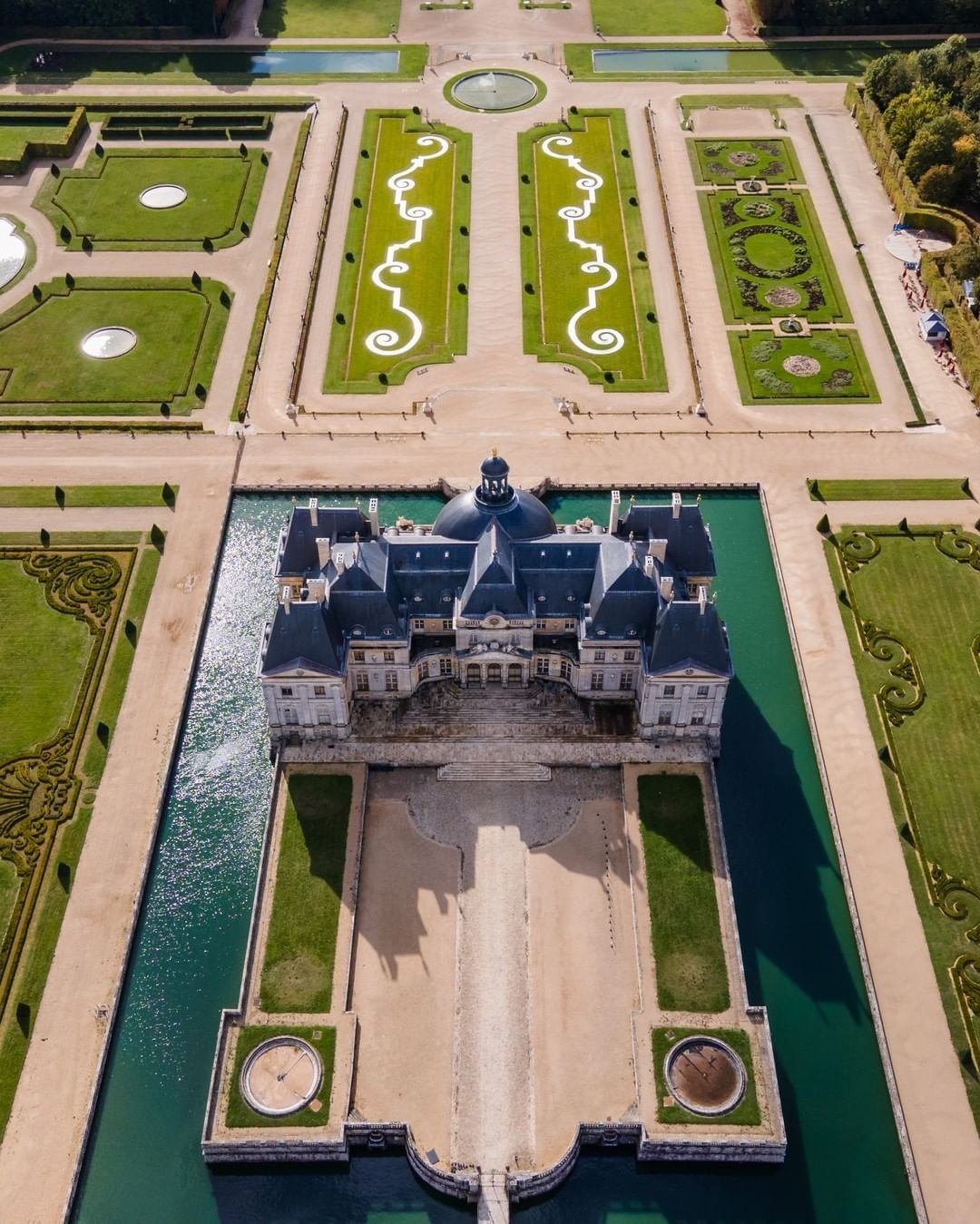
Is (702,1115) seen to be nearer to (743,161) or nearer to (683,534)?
(683,534)

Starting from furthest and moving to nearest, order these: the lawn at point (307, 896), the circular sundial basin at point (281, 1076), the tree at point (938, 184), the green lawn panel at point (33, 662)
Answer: the tree at point (938, 184) → the green lawn panel at point (33, 662) → the lawn at point (307, 896) → the circular sundial basin at point (281, 1076)

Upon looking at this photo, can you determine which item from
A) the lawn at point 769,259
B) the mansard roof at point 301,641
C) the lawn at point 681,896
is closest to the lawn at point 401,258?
the lawn at point 769,259

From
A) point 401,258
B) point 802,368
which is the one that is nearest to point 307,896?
point 802,368

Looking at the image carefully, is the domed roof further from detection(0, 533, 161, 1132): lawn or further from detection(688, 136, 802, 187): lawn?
detection(688, 136, 802, 187): lawn

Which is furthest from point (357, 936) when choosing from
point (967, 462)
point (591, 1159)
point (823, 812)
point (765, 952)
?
point (967, 462)

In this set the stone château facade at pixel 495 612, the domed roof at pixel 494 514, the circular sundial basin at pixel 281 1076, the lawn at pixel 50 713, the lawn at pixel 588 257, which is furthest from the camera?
the lawn at pixel 588 257

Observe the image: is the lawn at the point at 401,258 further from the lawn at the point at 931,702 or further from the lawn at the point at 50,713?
the lawn at the point at 931,702

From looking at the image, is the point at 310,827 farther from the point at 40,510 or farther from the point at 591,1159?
the point at 40,510
